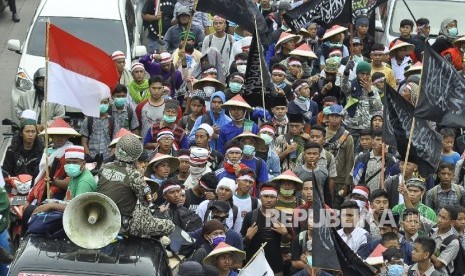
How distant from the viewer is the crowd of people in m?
17.5

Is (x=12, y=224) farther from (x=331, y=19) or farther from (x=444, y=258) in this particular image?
(x=331, y=19)

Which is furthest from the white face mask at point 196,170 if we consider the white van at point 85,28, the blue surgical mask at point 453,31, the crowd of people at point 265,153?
the blue surgical mask at point 453,31

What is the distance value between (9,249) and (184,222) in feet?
6.10

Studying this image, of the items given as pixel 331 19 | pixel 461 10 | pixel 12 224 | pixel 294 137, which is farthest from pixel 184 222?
pixel 461 10

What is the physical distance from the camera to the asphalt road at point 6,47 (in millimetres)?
25969

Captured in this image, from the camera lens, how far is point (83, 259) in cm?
1423

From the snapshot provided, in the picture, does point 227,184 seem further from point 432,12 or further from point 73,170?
point 432,12

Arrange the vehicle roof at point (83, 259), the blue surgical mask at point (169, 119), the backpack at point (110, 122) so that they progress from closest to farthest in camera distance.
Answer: the vehicle roof at point (83, 259) → the blue surgical mask at point (169, 119) → the backpack at point (110, 122)

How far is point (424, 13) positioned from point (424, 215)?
27.2 ft

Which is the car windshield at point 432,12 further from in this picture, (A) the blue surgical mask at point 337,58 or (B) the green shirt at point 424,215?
(B) the green shirt at point 424,215

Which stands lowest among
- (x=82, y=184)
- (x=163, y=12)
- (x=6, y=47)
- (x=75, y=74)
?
(x=6, y=47)

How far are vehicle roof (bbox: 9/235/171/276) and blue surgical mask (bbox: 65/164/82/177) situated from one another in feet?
9.95

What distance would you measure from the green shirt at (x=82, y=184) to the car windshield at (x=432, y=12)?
9.85 meters

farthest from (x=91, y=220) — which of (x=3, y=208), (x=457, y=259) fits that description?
(x=457, y=259)
